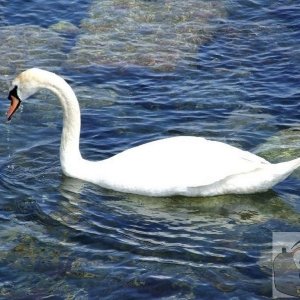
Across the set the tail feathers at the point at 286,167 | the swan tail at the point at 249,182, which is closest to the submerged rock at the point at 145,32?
the swan tail at the point at 249,182

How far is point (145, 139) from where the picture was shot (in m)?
11.8

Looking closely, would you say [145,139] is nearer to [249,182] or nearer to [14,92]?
[14,92]

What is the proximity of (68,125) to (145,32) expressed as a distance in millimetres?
5658

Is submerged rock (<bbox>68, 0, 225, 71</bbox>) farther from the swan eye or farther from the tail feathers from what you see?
the tail feathers

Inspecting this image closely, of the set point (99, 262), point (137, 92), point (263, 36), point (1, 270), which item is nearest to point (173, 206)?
point (99, 262)

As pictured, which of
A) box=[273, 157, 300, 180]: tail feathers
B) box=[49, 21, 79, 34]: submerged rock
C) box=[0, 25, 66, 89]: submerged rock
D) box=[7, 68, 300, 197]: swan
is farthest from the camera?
box=[49, 21, 79, 34]: submerged rock

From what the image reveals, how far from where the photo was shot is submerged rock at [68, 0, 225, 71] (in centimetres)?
1486

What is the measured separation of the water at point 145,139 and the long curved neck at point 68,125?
0.27m

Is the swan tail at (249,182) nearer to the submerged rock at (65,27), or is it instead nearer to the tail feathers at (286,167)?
the tail feathers at (286,167)

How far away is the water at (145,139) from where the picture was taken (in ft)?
28.1

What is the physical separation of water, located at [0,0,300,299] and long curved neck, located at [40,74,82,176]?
0.88ft

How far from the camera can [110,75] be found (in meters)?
14.2

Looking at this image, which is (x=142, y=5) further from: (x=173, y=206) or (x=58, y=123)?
(x=173, y=206)

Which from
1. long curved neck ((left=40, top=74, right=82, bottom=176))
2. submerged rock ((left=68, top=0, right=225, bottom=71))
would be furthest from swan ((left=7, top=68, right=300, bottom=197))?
submerged rock ((left=68, top=0, right=225, bottom=71))
